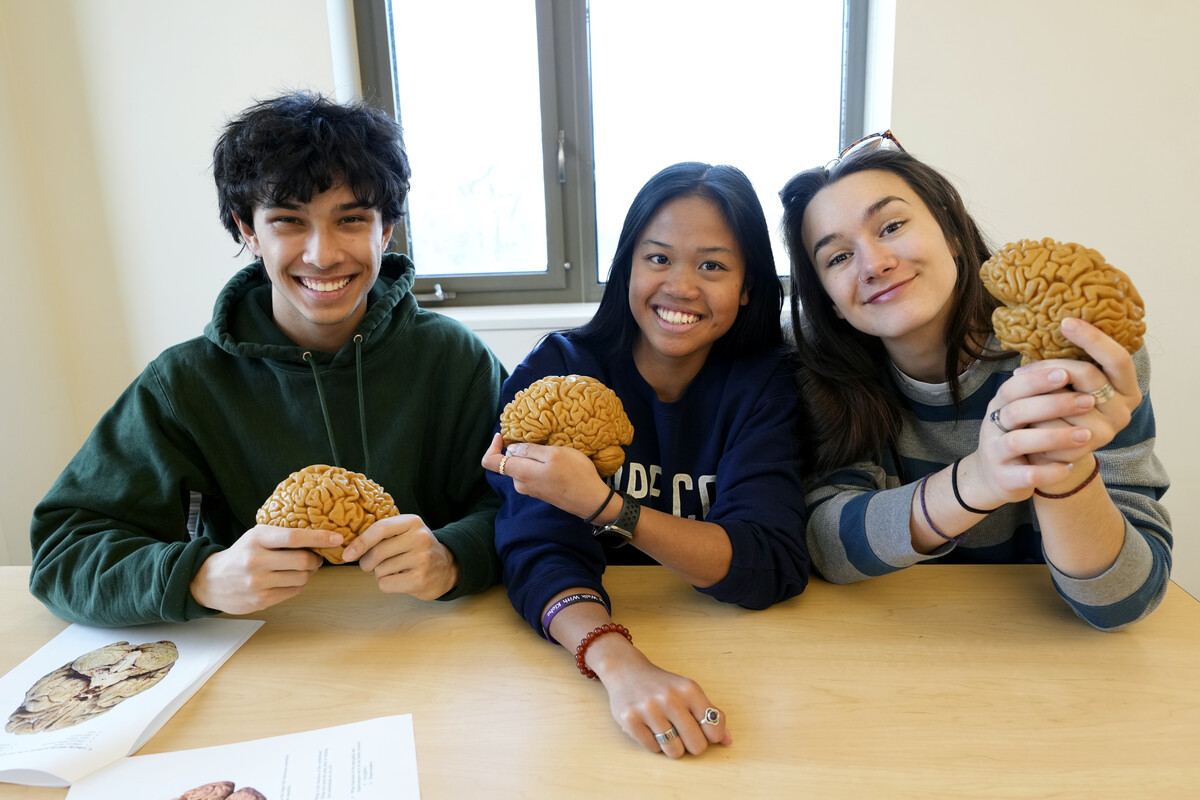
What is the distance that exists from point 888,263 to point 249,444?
131 centimetres

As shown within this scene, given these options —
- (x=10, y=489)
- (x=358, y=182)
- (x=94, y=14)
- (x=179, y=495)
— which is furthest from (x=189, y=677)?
(x=94, y=14)

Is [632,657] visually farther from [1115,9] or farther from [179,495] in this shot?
[1115,9]

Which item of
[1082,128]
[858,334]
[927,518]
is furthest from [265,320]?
[1082,128]

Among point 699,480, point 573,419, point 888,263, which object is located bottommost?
point 699,480

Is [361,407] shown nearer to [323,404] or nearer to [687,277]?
[323,404]

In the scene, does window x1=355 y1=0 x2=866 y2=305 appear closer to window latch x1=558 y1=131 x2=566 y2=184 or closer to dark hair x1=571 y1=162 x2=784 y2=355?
window latch x1=558 y1=131 x2=566 y2=184

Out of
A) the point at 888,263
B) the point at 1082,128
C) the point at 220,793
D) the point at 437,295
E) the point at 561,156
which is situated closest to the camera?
the point at 220,793

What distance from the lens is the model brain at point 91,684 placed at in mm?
1074

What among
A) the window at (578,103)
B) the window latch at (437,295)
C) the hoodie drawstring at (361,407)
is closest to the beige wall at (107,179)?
the window at (578,103)

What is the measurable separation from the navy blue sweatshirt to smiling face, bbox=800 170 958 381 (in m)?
0.23

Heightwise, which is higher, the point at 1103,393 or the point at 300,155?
the point at 300,155

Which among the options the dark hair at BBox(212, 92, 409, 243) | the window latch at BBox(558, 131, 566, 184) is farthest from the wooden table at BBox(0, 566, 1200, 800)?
A: the window latch at BBox(558, 131, 566, 184)

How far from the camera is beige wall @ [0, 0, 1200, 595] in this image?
274cm

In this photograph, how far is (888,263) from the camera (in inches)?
55.9
